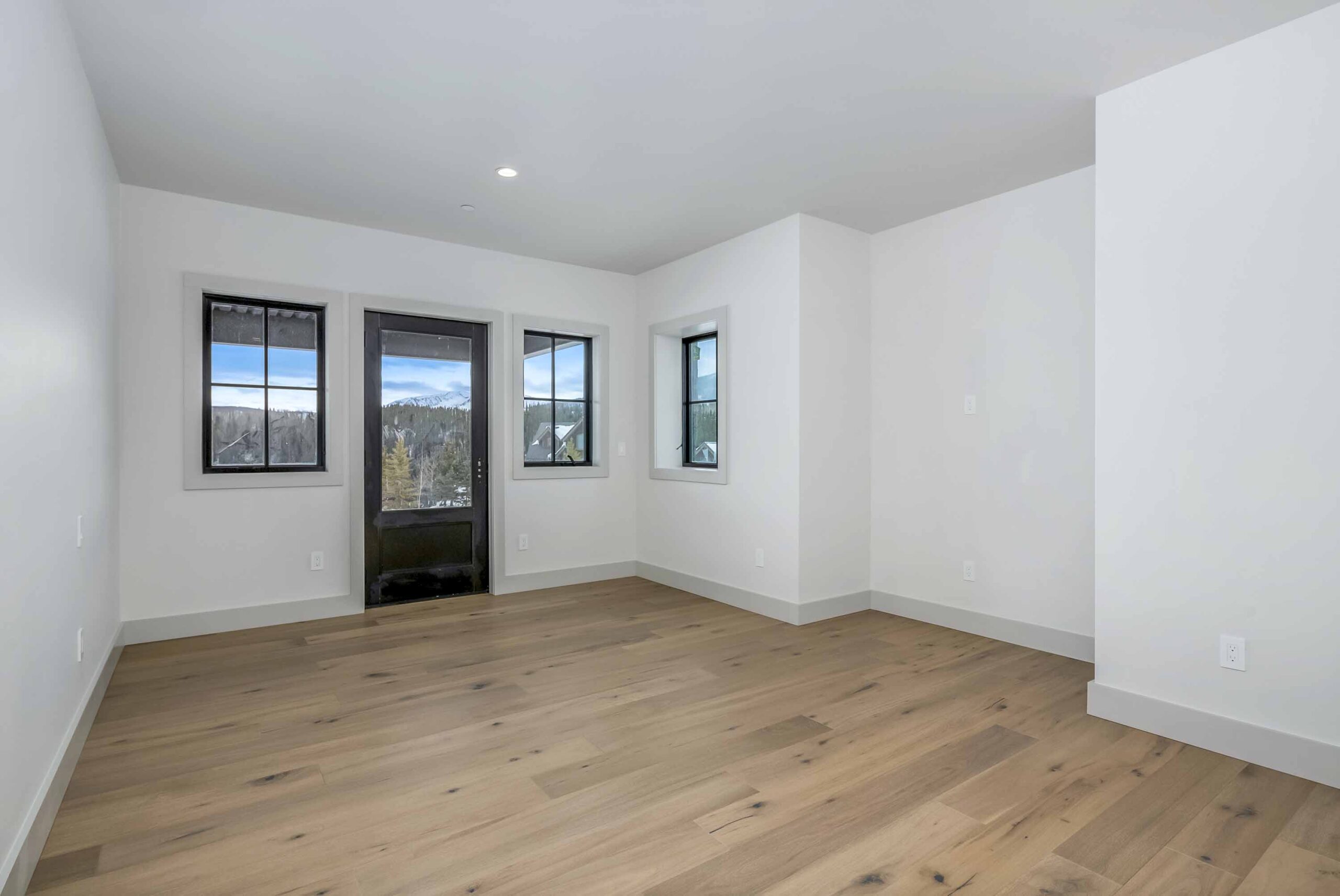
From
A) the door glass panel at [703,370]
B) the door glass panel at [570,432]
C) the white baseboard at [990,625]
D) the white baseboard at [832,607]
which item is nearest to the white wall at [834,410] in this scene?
the white baseboard at [832,607]

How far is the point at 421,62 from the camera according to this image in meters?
2.71

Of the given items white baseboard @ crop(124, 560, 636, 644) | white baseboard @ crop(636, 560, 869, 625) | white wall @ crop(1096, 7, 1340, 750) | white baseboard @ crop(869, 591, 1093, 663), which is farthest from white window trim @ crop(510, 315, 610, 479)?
white wall @ crop(1096, 7, 1340, 750)

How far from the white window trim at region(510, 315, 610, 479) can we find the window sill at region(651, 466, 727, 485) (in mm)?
457

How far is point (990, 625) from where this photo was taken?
13.6ft

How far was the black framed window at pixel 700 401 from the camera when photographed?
5.48 metres

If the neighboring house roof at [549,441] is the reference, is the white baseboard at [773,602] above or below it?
below

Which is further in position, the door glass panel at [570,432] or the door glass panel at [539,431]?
the door glass panel at [570,432]

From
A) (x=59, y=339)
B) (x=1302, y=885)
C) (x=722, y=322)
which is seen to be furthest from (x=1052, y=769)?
(x=59, y=339)

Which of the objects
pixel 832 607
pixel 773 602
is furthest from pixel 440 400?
pixel 832 607

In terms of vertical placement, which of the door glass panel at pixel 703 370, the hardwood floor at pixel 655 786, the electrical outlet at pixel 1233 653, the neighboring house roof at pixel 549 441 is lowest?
the hardwood floor at pixel 655 786

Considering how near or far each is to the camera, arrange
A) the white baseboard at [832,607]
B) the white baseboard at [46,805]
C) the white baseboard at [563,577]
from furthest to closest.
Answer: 1. the white baseboard at [563,577]
2. the white baseboard at [832,607]
3. the white baseboard at [46,805]

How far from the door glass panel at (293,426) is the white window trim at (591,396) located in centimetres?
137

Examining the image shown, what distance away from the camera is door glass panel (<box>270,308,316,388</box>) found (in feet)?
14.8

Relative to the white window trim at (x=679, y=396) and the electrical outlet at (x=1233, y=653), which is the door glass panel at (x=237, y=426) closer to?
the white window trim at (x=679, y=396)
